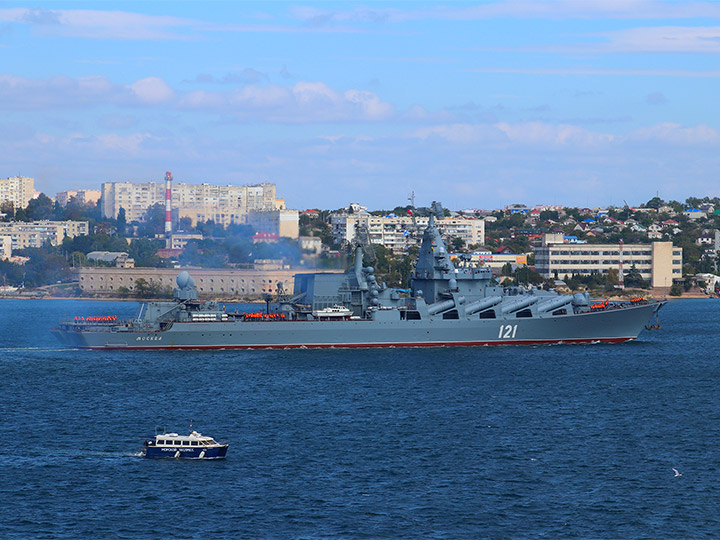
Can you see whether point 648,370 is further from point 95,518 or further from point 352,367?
point 95,518

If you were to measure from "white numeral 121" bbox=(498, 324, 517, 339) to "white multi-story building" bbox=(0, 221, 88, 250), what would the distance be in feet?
312

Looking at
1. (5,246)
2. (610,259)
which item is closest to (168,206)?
(5,246)

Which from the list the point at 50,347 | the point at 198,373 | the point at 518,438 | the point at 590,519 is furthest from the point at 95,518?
the point at 50,347

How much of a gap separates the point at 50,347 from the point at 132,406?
2463 centimetres

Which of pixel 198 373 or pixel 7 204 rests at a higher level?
pixel 7 204

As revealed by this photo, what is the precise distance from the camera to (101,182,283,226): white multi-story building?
125 m

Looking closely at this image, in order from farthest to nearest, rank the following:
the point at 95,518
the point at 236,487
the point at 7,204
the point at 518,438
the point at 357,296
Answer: the point at 7,204 < the point at 357,296 < the point at 518,438 < the point at 236,487 < the point at 95,518

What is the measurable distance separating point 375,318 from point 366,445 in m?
25.3

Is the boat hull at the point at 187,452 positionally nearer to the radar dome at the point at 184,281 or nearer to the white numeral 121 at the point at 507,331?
the radar dome at the point at 184,281

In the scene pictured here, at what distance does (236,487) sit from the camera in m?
30.1

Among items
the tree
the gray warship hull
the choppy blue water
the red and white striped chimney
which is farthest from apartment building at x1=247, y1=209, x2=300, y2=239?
the tree

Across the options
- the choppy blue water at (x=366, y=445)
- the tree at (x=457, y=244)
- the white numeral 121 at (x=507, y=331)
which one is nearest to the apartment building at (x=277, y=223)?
the white numeral 121 at (x=507, y=331)

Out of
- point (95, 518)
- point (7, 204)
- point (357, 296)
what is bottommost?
Answer: point (95, 518)

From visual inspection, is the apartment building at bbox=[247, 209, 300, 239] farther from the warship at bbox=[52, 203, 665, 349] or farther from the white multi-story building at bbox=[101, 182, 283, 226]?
the warship at bbox=[52, 203, 665, 349]
